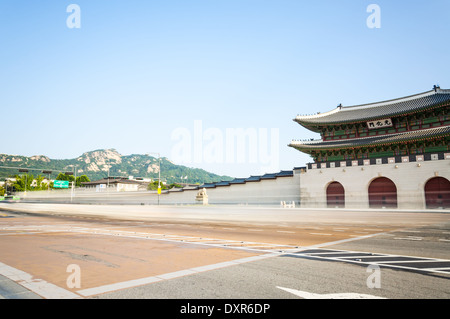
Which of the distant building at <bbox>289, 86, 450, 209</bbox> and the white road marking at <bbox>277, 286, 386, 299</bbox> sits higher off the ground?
the distant building at <bbox>289, 86, 450, 209</bbox>

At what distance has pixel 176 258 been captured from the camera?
7.75 m

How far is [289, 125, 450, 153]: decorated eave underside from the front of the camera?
32.0 meters

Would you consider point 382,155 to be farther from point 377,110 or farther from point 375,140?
point 377,110

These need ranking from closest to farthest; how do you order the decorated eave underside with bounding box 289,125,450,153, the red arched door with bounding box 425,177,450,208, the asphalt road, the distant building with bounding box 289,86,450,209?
1. the asphalt road
2. the red arched door with bounding box 425,177,450,208
3. the decorated eave underside with bounding box 289,125,450,153
4. the distant building with bounding box 289,86,450,209

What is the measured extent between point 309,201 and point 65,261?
116 ft

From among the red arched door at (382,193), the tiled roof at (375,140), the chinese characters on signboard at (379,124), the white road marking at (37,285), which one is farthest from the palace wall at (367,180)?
the white road marking at (37,285)

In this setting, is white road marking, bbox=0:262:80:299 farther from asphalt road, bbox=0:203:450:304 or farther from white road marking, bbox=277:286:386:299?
white road marking, bbox=277:286:386:299

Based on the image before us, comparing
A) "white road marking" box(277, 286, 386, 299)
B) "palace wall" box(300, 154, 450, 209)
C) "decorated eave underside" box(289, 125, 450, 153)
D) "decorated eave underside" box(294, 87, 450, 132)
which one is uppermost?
"decorated eave underside" box(294, 87, 450, 132)

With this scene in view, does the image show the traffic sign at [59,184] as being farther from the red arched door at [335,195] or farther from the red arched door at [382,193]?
the red arched door at [382,193]

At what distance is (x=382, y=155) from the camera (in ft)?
120

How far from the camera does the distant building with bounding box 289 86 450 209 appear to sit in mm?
32562

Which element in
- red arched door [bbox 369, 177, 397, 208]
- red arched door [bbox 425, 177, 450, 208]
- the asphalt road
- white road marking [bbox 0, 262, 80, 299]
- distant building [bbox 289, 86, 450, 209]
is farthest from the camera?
red arched door [bbox 369, 177, 397, 208]

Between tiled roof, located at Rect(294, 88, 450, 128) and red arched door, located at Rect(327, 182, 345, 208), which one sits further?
red arched door, located at Rect(327, 182, 345, 208)

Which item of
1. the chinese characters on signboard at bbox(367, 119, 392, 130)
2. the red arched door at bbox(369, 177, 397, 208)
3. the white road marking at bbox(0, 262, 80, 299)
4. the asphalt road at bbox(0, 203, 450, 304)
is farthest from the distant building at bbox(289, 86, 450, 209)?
the white road marking at bbox(0, 262, 80, 299)
